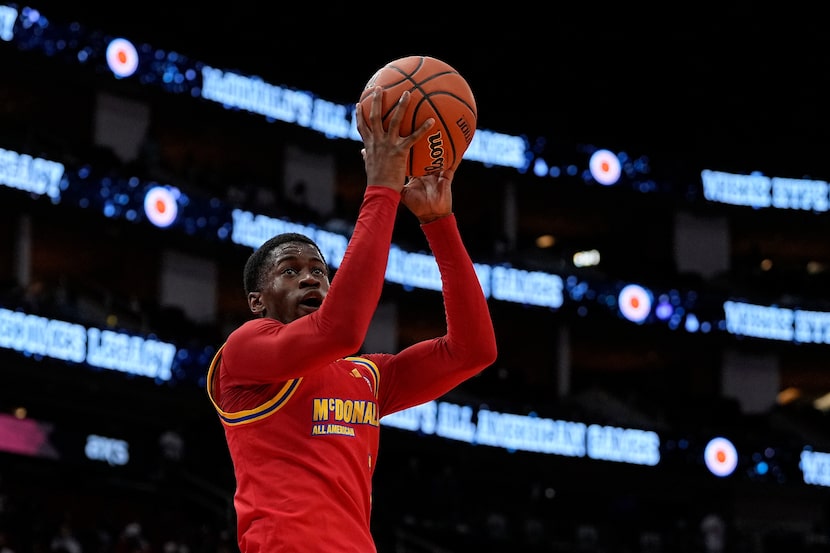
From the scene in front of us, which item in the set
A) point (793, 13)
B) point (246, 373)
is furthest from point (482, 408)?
point (246, 373)

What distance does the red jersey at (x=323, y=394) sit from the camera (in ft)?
13.4

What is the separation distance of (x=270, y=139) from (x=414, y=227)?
4.24 meters

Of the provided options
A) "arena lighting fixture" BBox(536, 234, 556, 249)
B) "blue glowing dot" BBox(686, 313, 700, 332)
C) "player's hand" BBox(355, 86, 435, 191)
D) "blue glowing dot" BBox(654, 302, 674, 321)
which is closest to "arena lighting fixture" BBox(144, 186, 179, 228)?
"blue glowing dot" BBox(654, 302, 674, 321)

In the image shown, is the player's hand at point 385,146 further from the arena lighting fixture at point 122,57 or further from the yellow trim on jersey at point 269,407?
the arena lighting fixture at point 122,57

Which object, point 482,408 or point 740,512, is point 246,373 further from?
point 740,512

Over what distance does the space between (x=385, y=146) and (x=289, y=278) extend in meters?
0.63

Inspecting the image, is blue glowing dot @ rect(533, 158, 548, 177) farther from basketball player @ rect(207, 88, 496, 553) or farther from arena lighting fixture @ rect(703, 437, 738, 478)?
basketball player @ rect(207, 88, 496, 553)

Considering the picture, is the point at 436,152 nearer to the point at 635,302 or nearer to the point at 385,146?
the point at 385,146

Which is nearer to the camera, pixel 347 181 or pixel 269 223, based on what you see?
pixel 269 223

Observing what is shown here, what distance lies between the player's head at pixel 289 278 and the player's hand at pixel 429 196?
38cm

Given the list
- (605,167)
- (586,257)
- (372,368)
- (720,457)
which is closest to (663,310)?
(720,457)

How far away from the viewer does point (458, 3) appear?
3600 cm

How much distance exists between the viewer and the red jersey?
4094mm

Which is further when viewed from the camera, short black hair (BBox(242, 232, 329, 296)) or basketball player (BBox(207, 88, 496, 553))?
short black hair (BBox(242, 232, 329, 296))
